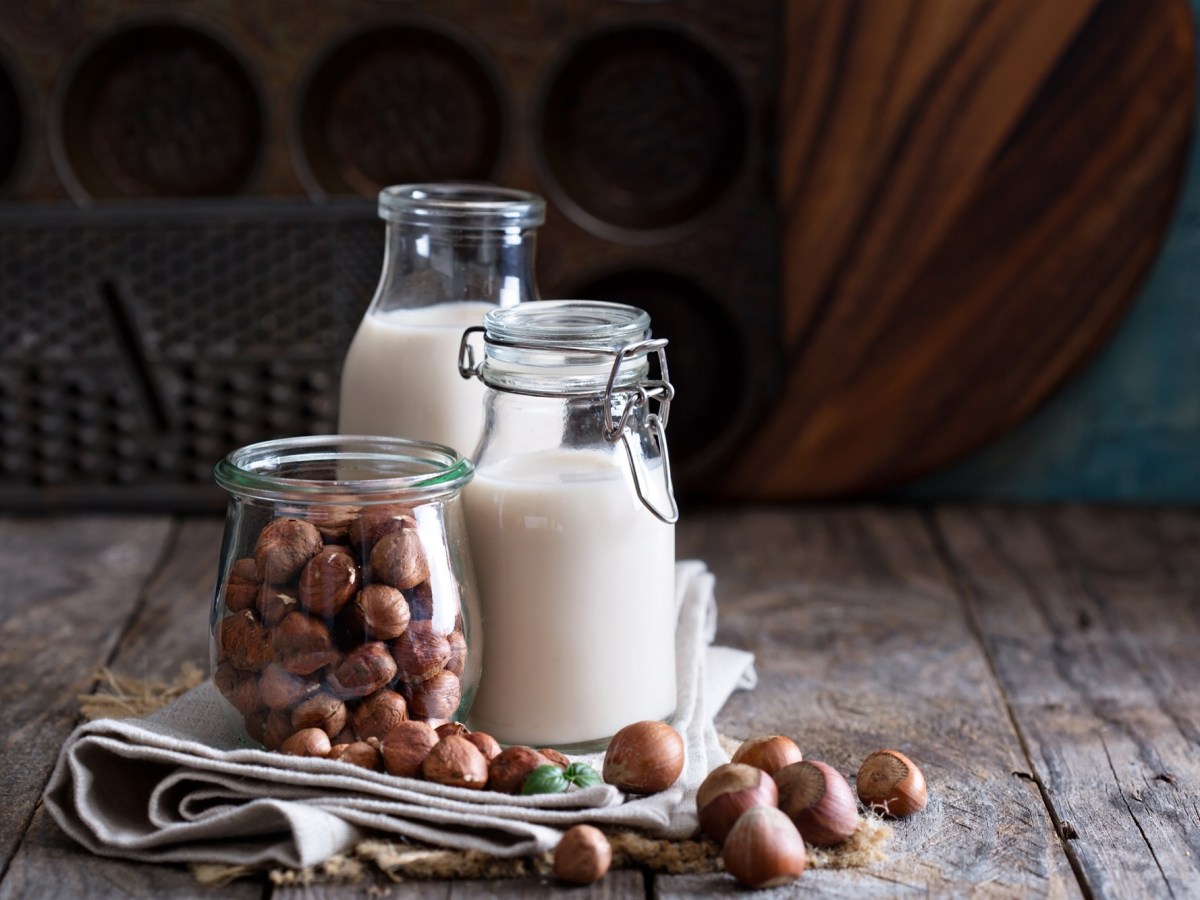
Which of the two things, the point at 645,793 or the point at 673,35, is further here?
the point at 673,35

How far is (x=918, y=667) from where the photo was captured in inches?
42.9

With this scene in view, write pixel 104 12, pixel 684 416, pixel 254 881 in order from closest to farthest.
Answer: pixel 254 881 < pixel 104 12 < pixel 684 416

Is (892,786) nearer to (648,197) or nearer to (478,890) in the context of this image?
(478,890)

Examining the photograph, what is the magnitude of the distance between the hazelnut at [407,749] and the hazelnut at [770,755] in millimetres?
173

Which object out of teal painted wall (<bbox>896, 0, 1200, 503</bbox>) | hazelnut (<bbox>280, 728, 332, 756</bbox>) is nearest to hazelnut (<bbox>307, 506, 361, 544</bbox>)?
hazelnut (<bbox>280, 728, 332, 756</bbox>)

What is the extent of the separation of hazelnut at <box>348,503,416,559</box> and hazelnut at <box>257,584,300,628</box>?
1.6 inches

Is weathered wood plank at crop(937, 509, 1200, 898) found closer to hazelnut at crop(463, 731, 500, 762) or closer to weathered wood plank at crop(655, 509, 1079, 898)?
weathered wood plank at crop(655, 509, 1079, 898)

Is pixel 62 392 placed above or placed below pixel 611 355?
below

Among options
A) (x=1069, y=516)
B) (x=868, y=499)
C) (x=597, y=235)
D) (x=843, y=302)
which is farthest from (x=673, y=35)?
(x=1069, y=516)

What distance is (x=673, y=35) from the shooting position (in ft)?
4.91

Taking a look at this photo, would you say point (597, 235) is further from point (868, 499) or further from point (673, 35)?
point (868, 499)

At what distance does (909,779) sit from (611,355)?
11.2 inches

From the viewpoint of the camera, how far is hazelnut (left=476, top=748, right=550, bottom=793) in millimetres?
770

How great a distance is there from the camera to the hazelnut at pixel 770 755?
31.6 inches
